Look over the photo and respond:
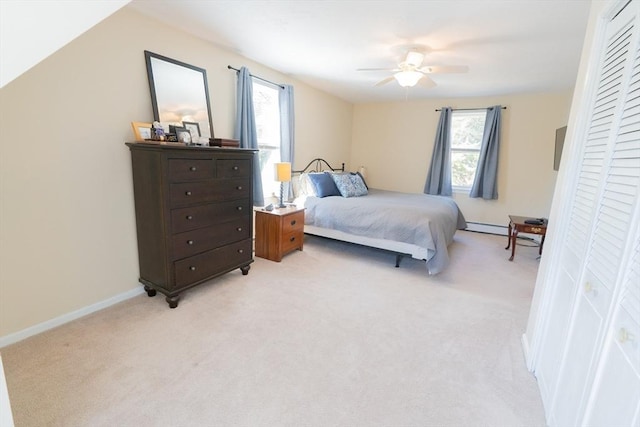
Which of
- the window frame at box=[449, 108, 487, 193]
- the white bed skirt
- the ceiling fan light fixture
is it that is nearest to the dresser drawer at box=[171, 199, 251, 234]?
the white bed skirt

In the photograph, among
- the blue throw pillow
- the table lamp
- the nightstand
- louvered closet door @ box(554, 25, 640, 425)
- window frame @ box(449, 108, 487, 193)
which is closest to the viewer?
louvered closet door @ box(554, 25, 640, 425)

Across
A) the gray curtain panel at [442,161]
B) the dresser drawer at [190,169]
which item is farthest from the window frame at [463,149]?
the dresser drawer at [190,169]

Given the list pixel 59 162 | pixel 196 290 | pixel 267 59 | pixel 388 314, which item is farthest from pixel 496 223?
pixel 59 162

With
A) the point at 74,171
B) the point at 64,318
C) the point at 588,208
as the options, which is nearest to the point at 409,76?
the point at 588,208

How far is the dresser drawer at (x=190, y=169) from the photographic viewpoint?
2189 mm

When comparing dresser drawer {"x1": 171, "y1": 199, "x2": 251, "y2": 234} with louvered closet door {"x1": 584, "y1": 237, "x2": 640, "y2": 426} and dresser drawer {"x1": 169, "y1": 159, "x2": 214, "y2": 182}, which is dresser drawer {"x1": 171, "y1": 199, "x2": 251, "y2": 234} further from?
louvered closet door {"x1": 584, "y1": 237, "x2": 640, "y2": 426}

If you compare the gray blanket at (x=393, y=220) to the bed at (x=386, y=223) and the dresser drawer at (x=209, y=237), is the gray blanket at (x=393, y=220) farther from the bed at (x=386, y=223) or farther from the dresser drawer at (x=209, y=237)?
the dresser drawer at (x=209, y=237)

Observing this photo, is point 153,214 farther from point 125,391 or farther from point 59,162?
point 125,391

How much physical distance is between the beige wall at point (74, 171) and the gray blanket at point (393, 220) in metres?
2.11

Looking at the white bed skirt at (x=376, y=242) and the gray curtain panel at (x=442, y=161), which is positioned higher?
the gray curtain panel at (x=442, y=161)

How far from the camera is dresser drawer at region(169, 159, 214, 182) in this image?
2189mm

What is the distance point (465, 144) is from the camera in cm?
526

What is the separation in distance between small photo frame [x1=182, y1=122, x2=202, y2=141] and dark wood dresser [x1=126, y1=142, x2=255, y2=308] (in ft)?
1.51

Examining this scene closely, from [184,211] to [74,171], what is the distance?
77 cm
